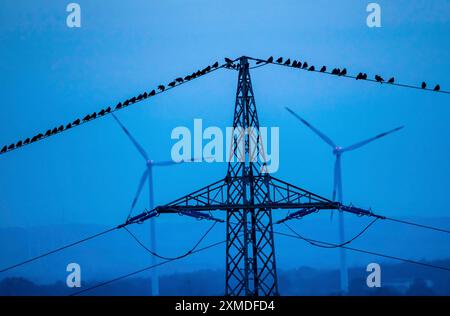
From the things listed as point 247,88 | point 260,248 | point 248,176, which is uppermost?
point 247,88
